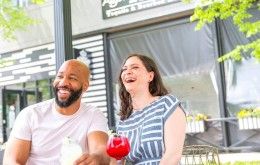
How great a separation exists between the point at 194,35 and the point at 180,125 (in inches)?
321

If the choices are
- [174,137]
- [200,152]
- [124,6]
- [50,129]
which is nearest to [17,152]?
[50,129]

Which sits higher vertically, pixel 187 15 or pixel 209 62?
pixel 187 15

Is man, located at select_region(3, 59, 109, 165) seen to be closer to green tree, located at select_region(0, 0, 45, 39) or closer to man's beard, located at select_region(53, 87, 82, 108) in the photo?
man's beard, located at select_region(53, 87, 82, 108)

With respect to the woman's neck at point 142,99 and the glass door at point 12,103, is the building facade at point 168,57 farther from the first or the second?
the woman's neck at point 142,99

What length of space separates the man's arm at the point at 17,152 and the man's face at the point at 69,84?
0.99 feet

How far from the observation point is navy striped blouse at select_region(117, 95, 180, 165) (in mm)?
2146

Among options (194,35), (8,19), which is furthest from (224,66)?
(8,19)

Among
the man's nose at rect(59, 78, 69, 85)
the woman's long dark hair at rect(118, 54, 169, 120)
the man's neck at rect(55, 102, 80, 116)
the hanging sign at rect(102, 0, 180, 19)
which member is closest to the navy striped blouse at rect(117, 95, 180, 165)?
the woman's long dark hair at rect(118, 54, 169, 120)

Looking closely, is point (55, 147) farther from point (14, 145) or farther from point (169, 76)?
point (169, 76)

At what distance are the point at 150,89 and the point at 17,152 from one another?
840 millimetres

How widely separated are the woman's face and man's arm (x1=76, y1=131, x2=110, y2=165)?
1.02ft

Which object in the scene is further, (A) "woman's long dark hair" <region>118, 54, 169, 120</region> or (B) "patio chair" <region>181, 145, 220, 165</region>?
(B) "patio chair" <region>181, 145, 220, 165</region>

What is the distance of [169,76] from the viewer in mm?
10359

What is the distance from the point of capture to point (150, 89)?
2422 mm
